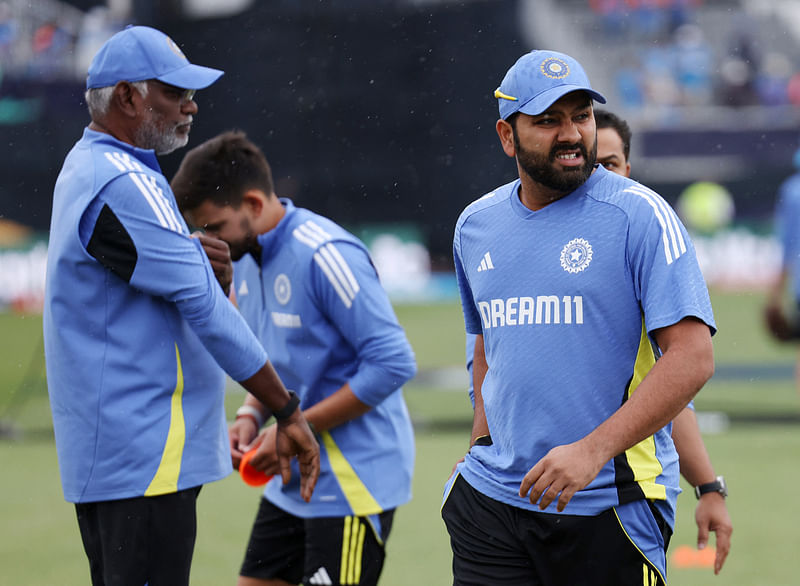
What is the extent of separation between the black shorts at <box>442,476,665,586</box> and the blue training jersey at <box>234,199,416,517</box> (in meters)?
0.87

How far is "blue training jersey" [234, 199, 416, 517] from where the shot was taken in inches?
150

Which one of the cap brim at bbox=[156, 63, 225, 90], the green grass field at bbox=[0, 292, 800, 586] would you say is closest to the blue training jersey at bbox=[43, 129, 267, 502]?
the cap brim at bbox=[156, 63, 225, 90]

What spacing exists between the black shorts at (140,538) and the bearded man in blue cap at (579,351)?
0.83 metres

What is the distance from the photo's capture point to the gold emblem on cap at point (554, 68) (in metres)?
2.82

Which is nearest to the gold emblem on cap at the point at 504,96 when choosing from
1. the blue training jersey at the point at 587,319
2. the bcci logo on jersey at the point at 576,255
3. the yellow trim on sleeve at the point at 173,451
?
the blue training jersey at the point at 587,319

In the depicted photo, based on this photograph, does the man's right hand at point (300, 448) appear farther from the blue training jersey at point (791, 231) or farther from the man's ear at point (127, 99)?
the blue training jersey at point (791, 231)

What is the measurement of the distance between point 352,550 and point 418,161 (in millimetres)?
13238

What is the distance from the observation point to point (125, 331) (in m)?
3.07

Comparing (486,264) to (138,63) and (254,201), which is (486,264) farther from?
(254,201)

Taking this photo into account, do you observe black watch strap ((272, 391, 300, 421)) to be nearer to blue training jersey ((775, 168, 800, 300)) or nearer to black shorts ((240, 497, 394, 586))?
black shorts ((240, 497, 394, 586))

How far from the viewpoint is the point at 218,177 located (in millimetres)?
3951

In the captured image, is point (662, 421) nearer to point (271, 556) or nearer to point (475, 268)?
point (475, 268)

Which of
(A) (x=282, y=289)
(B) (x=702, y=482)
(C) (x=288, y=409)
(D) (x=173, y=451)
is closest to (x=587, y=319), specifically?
(B) (x=702, y=482)

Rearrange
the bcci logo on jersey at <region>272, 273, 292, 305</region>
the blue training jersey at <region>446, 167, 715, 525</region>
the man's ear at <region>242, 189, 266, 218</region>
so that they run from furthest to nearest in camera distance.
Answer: the man's ear at <region>242, 189, 266, 218</region> < the bcci logo on jersey at <region>272, 273, 292, 305</region> < the blue training jersey at <region>446, 167, 715, 525</region>
